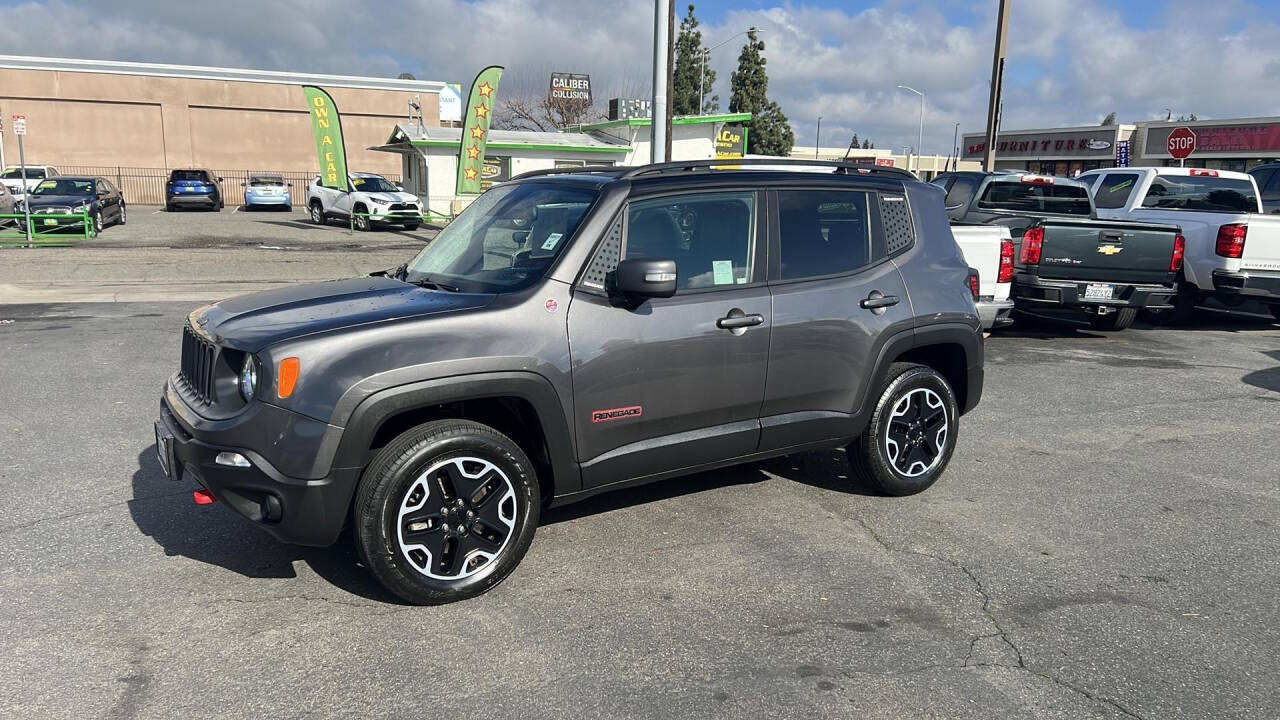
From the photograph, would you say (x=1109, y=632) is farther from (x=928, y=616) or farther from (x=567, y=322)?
(x=567, y=322)

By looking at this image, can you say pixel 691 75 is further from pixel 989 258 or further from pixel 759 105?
pixel 989 258

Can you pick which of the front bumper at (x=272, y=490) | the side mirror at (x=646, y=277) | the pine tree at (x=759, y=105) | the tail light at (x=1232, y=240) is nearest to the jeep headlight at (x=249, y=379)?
the front bumper at (x=272, y=490)

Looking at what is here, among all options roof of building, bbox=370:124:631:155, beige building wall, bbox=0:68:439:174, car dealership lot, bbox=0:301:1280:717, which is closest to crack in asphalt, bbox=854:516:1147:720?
car dealership lot, bbox=0:301:1280:717

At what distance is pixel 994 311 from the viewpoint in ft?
31.3

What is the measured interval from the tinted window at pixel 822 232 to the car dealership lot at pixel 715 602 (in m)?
1.37

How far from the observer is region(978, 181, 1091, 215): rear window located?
12.4 m

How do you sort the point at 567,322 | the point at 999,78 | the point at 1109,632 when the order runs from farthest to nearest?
the point at 999,78 → the point at 567,322 → the point at 1109,632

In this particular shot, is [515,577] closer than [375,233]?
Yes

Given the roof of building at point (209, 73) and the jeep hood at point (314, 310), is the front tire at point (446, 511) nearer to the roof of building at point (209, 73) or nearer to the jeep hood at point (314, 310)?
the jeep hood at point (314, 310)

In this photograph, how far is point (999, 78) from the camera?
69.3ft

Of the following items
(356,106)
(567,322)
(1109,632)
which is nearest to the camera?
(1109,632)

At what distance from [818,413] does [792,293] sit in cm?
67

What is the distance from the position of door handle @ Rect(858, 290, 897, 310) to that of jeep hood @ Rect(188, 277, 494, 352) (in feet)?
6.83

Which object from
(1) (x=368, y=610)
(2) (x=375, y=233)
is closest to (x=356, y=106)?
(2) (x=375, y=233)
